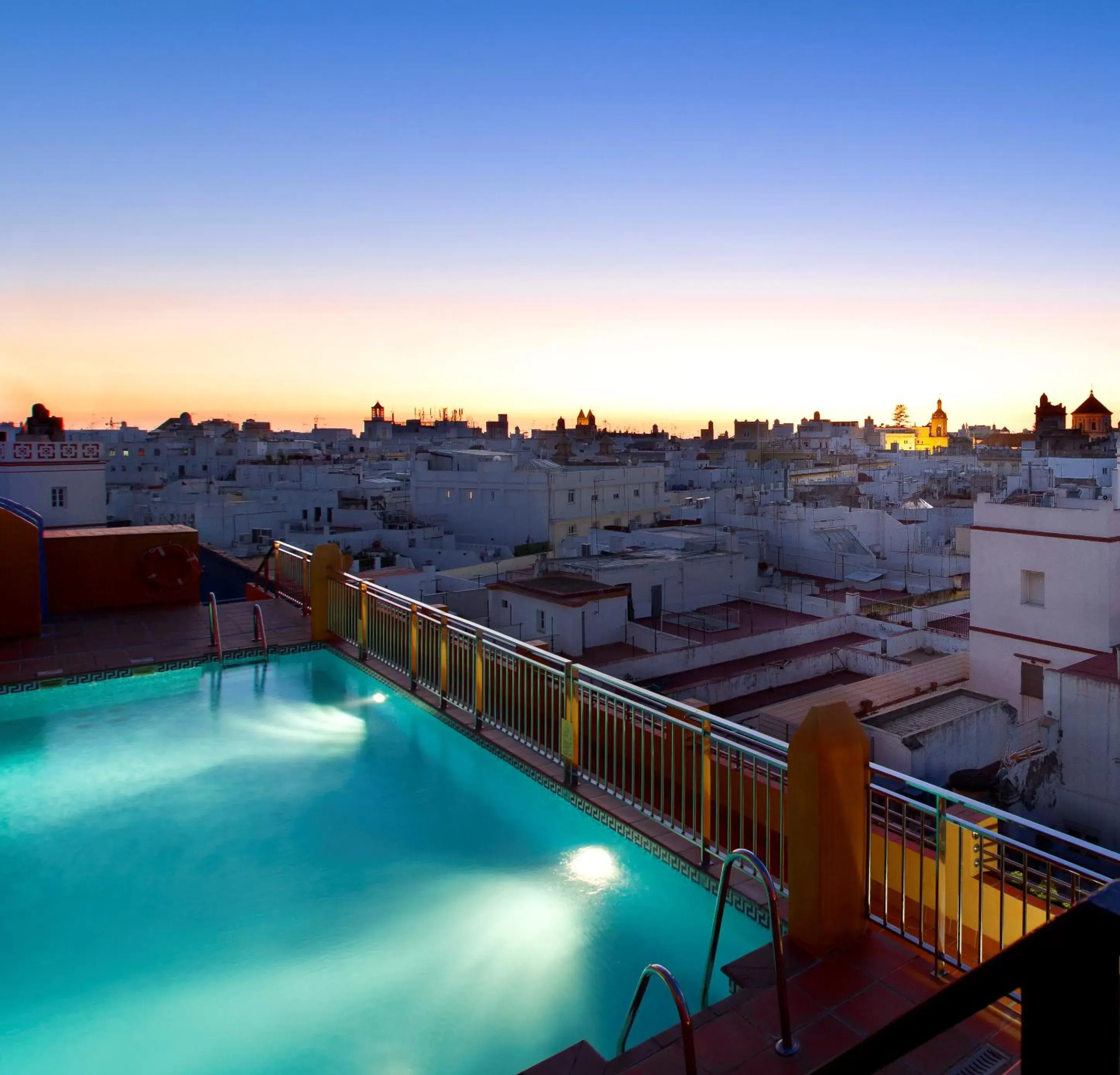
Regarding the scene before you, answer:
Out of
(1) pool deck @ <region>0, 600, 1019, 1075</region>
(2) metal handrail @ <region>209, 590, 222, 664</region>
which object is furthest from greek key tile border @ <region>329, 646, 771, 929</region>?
(2) metal handrail @ <region>209, 590, 222, 664</region>

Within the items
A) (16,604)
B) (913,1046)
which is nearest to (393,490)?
(16,604)

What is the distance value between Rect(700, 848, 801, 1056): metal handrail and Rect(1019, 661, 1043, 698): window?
27.1 metres

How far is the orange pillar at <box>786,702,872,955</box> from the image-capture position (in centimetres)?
441

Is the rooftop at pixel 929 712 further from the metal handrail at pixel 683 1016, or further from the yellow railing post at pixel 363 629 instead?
the metal handrail at pixel 683 1016

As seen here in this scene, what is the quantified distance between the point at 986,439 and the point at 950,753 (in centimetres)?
11966

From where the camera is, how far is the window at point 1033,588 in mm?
27969

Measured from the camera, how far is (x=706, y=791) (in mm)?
→ 5496

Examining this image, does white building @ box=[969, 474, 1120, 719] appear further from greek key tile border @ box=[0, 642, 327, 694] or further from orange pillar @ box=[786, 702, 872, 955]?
orange pillar @ box=[786, 702, 872, 955]

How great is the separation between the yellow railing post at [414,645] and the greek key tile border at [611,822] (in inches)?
5.6

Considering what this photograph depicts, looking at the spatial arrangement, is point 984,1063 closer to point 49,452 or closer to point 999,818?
point 999,818

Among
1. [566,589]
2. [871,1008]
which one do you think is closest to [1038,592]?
[566,589]

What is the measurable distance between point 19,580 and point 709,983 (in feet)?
34.9

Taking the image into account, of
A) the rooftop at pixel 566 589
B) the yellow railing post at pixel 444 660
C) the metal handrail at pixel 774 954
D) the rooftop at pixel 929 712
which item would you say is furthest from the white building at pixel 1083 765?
the metal handrail at pixel 774 954

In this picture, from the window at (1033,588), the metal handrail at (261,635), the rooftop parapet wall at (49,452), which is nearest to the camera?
the metal handrail at (261,635)
